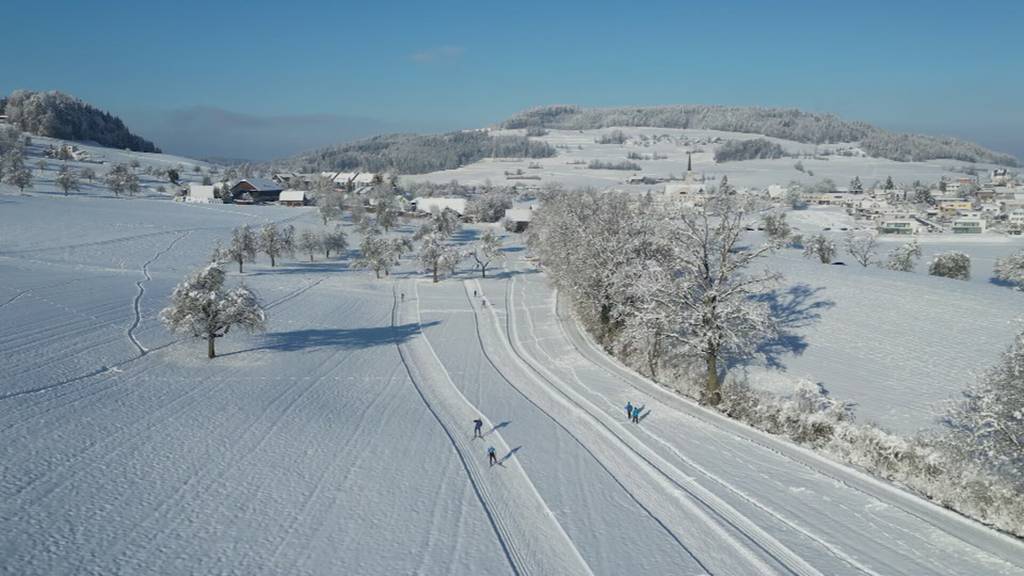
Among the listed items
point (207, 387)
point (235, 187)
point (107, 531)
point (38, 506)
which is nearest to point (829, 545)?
point (107, 531)

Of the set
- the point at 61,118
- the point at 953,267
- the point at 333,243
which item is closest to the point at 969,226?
the point at 953,267

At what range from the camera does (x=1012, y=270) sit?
179 feet

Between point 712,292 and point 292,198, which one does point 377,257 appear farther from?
point 292,198

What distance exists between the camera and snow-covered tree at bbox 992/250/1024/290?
172 ft

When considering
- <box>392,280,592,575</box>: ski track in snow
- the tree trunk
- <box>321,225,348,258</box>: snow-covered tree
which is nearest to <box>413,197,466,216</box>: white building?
<box>321,225,348,258</box>: snow-covered tree

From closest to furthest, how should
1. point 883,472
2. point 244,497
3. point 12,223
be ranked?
point 244,497, point 883,472, point 12,223

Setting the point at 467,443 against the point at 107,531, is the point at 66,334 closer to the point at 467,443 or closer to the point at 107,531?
the point at 107,531

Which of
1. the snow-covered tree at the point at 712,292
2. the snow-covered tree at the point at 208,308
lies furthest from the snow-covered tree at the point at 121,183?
the snow-covered tree at the point at 712,292

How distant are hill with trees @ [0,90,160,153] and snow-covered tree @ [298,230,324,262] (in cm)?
12273

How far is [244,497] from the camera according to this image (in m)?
16.8

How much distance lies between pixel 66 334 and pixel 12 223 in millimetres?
46205

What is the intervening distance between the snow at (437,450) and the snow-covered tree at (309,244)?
3043 centimetres

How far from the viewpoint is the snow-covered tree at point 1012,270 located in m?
52.5

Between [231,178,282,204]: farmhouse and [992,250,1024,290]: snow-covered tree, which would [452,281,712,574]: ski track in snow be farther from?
[231,178,282,204]: farmhouse
